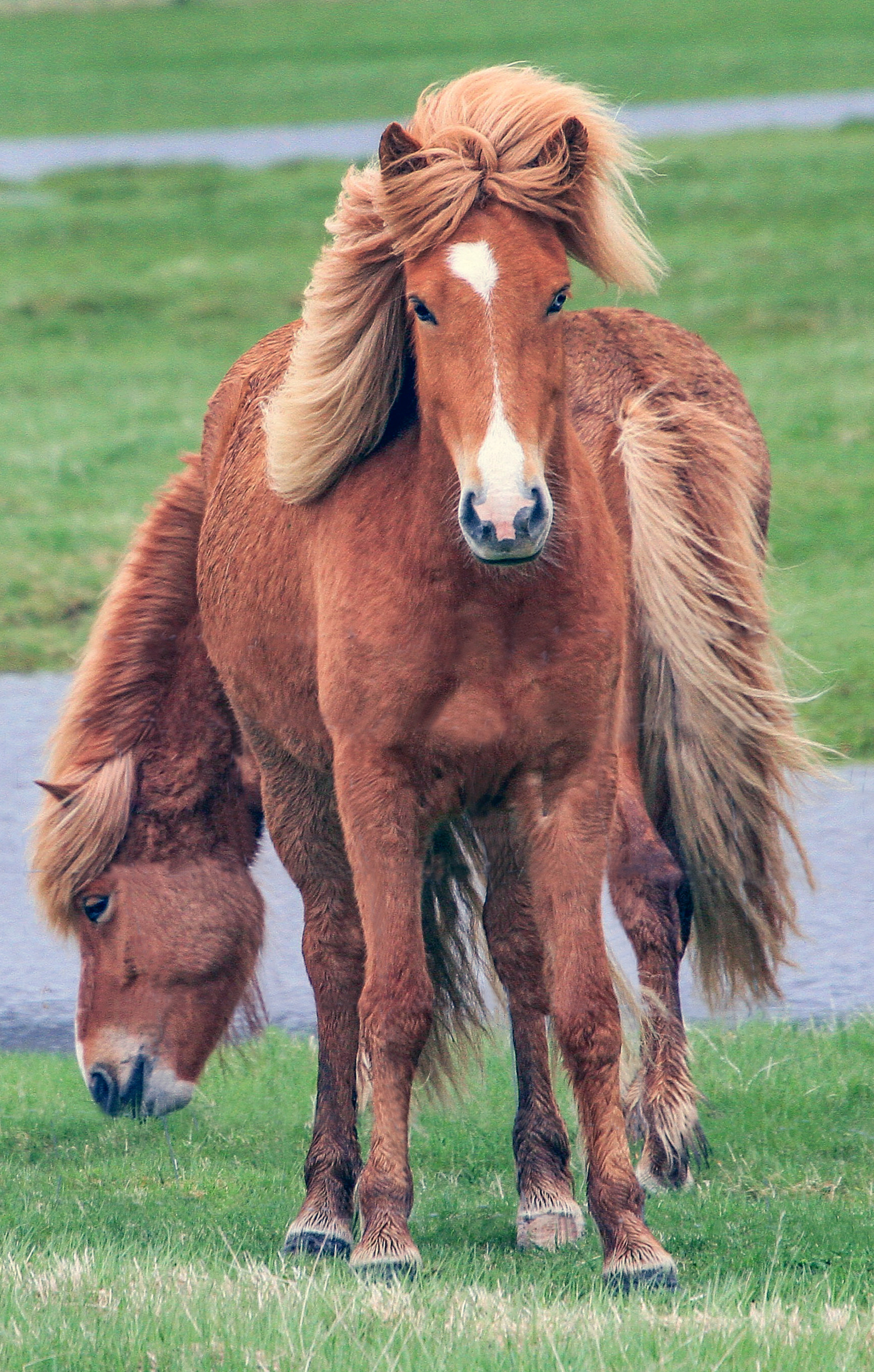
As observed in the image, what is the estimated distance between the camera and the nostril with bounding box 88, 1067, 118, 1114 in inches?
188

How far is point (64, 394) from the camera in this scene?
1648 centimetres

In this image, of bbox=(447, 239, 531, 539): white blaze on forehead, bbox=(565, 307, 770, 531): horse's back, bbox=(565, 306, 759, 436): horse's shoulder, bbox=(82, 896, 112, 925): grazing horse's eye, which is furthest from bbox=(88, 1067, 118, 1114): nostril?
bbox=(447, 239, 531, 539): white blaze on forehead

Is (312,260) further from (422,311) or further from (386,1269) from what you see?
(386,1269)

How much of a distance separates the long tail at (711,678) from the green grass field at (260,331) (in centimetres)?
162

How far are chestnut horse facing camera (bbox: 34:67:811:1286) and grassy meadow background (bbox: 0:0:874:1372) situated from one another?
0.88 ft

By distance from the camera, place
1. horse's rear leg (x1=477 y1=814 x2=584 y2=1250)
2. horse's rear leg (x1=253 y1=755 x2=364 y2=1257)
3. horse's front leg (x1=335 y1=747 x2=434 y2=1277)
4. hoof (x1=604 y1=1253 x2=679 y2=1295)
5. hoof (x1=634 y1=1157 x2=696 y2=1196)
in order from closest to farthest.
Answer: hoof (x1=604 y1=1253 x2=679 y2=1295)
horse's front leg (x1=335 y1=747 x2=434 y2=1277)
horse's rear leg (x1=477 y1=814 x2=584 y2=1250)
horse's rear leg (x1=253 y1=755 x2=364 y2=1257)
hoof (x1=634 y1=1157 x2=696 y2=1196)

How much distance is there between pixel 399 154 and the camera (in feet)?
11.3

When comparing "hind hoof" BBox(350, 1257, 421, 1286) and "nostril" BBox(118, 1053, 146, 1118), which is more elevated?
"hind hoof" BBox(350, 1257, 421, 1286)

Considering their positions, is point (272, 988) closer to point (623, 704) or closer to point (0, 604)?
point (623, 704)

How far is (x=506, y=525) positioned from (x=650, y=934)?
207 centimetres

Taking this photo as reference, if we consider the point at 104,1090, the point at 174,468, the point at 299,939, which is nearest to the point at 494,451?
the point at 104,1090

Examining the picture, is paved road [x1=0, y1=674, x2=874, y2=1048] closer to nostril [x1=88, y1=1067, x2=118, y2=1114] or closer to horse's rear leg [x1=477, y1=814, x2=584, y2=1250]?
nostril [x1=88, y1=1067, x2=118, y2=1114]

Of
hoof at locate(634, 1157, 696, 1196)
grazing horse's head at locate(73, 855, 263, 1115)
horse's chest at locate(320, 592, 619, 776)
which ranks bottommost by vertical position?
hoof at locate(634, 1157, 696, 1196)

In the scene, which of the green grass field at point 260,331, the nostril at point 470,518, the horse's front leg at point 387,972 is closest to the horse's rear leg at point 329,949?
the horse's front leg at point 387,972
